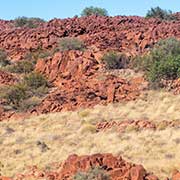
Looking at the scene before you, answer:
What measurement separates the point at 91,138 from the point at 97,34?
82.3 feet

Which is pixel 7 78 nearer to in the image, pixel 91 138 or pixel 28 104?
pixel 28 104

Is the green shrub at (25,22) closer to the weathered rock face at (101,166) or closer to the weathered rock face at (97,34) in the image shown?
the weathered rock face at (97,34)

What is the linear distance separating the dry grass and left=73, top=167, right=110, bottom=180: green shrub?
249 centimetres

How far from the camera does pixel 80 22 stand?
2056 inches

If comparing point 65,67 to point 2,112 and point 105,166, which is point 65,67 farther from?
point 105,166

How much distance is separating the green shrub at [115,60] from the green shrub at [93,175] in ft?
72.4

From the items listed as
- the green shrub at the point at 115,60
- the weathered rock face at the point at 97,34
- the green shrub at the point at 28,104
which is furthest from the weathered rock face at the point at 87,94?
the weathered rock face at the point at 97,34

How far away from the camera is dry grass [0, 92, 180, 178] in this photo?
64.5ft

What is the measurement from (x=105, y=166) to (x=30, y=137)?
8633mm

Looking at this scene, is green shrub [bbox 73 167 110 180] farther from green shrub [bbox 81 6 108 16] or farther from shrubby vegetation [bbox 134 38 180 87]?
green shrub [bbox 81 6 108 16]

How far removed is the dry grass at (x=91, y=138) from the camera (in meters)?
19.7

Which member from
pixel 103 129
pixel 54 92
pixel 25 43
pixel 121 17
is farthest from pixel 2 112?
pixel 121 17

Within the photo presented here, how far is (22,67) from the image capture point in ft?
129

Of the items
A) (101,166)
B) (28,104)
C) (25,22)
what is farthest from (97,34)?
(101,166)
